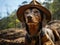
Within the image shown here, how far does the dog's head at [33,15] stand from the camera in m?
3.13

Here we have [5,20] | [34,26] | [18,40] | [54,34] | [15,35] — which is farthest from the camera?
[5,20]

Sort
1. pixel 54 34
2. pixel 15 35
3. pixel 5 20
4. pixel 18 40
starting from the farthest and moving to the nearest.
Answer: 1. pixel 5 20
2. pixel 15 35
3. pixel 18 40
4. pixel 54 34

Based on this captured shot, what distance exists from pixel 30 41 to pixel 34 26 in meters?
0.27

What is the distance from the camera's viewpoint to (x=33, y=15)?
3.22m

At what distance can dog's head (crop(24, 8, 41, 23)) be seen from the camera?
313 cm

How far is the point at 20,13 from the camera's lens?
3.40 meters

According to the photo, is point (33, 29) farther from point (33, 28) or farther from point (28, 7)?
point (28, 7)

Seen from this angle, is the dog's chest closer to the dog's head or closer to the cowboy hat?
the dog's head

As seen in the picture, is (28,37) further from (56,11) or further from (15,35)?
(56,11)

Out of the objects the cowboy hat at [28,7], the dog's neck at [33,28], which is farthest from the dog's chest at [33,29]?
the cowboy hat at [28,7]

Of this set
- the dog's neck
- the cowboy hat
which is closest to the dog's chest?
the dog's neck

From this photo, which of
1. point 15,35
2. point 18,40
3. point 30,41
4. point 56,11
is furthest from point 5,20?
point 30,41

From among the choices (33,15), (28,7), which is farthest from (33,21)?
(28,7)

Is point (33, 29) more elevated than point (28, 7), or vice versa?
point (28, 7)
